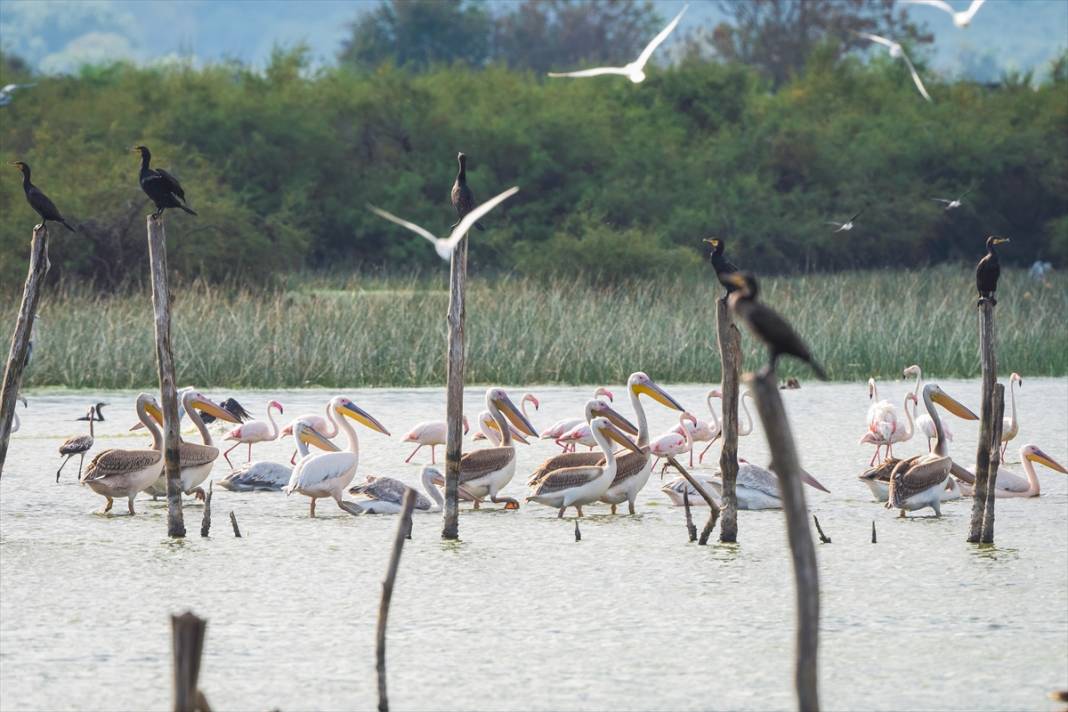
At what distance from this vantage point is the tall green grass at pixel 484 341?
15.8 metres

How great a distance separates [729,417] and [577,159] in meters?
24.2

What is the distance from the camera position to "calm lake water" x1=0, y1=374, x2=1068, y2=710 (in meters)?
5.82

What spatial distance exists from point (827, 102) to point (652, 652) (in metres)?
33.0

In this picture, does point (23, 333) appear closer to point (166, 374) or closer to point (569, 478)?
point (166, 374)

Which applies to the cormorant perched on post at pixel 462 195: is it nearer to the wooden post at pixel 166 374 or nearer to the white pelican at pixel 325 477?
the wooden post at pixel 166 374

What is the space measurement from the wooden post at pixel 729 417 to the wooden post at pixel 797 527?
4475mm

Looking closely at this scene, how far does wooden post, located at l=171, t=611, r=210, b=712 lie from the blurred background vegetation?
71.2 feet

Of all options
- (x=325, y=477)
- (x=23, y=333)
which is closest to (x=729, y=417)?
(x=325, y=477)

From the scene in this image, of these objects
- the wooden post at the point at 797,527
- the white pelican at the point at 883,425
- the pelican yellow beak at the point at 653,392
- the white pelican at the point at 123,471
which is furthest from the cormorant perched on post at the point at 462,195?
the wooden post at the point at 797,527

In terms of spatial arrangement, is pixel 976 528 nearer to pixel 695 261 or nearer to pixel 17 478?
pixel 17 478

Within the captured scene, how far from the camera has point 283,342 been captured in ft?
53.2

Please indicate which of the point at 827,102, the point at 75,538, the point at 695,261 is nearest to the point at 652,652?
the point at 75,538

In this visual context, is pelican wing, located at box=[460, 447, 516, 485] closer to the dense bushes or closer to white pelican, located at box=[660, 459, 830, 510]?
white pelican, located at box=[660, 459, 830, 510]

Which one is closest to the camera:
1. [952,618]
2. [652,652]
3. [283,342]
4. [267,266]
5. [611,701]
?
[611,701]
